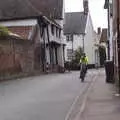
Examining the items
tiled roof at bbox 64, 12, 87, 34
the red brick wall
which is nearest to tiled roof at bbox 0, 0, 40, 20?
the red brick wall

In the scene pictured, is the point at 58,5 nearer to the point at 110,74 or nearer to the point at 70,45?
the point at 70,45

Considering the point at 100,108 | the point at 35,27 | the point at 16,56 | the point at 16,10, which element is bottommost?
the point at 100,108

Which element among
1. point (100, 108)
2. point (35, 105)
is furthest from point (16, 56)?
point (100, 108)

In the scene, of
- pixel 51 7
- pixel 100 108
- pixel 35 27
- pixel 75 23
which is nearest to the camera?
pixel 100 108

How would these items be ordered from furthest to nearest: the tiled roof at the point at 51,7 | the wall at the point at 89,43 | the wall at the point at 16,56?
1. the wall at the point at 89,43
2. the tiled roof at the point at 51,7
3. the wall at the point at 16,56

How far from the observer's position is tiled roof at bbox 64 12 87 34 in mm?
80719

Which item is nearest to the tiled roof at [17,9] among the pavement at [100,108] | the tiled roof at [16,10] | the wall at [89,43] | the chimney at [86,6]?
the tiled roof at [16,10]

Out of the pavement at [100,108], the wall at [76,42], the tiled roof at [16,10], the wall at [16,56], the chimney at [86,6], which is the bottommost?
the pavement at [100,108]

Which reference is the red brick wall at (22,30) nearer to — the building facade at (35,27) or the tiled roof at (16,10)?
the building facade at (35,27)

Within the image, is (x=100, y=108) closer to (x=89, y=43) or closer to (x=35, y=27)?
(x=35, y=27)

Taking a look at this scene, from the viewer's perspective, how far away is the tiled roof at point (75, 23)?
80719mm

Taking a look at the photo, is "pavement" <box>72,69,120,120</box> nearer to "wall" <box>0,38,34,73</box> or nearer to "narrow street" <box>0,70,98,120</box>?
"narrow street" <box>0,70,98,120</box>

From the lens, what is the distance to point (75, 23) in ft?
269

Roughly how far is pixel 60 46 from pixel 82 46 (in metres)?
18.7
